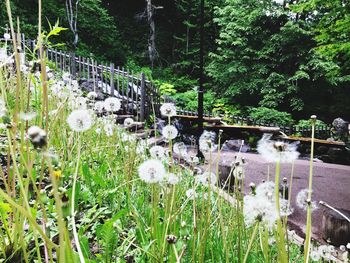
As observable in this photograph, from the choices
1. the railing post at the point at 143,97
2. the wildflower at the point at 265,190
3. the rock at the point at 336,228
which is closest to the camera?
the wildflower at the point at 265,190

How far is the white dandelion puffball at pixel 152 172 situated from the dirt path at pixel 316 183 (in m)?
3.00

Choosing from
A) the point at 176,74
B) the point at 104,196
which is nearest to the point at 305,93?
the point at 176,74

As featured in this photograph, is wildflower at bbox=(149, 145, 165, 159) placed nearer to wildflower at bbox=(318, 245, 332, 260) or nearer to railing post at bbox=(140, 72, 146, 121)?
wildflower at bbox=(318, 245, 332, 260)

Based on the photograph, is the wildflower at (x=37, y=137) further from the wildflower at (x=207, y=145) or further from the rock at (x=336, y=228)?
the rock at (x=336, y=228)

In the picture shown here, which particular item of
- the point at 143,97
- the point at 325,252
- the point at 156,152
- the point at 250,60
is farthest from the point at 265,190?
the point at 250,60

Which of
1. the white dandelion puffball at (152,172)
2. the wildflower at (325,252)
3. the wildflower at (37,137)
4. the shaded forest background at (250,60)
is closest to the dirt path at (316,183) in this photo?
the wildflower at (325,252)

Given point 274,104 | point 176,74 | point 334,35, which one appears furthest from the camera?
point 176,74

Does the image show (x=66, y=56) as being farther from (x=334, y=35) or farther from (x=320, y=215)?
(x=320, y=215)

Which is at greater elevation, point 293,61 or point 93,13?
point 93,13

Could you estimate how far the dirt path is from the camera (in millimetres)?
3949

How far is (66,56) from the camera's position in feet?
37.1

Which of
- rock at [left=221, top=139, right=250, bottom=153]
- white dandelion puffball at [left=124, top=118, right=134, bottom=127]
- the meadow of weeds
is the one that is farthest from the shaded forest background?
the meadow of weeds

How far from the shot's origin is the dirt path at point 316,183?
3.95 m

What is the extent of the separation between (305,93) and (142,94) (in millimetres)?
12785
